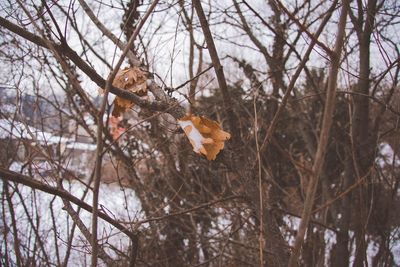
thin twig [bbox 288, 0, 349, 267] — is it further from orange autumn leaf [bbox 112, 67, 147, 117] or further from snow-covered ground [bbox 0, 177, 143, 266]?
snow-covered ground [bbox 0, 177, 143, 266]

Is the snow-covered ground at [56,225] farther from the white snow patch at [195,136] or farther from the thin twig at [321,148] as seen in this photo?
the thin twig at [321,148]

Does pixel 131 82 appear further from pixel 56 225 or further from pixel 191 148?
pixel 56 225

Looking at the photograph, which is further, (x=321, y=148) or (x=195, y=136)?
(x=195, y=136)

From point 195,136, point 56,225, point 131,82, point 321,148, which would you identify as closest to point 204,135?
point 195,136

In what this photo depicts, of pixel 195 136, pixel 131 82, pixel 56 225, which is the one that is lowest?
pixel 195 136

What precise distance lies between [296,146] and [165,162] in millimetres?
4578

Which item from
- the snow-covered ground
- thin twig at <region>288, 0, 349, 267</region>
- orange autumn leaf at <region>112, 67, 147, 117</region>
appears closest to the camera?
thin twig at <region>288, 0, 349, 267</region>

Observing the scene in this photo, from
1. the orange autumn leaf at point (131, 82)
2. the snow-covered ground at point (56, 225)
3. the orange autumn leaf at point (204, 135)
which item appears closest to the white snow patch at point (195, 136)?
the orange autumn leaf at point (204, 135)

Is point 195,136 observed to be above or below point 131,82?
below

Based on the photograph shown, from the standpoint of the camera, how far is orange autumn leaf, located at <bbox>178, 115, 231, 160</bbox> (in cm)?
161

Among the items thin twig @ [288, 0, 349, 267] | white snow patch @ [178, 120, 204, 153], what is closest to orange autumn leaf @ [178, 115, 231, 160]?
white snow patch @ [178, 120, 204, 153]

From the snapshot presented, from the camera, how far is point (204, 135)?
1.69 m

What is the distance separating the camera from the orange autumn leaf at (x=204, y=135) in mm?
1612

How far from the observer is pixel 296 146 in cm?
920
